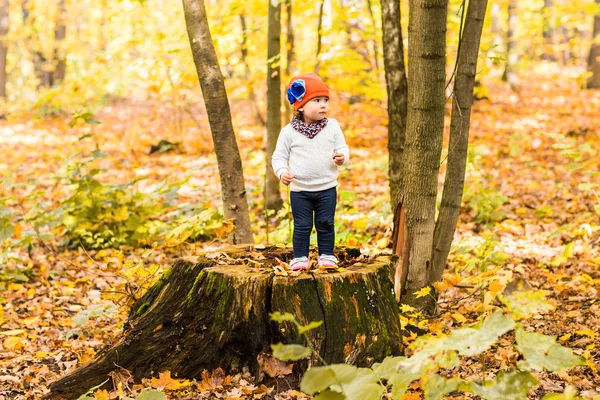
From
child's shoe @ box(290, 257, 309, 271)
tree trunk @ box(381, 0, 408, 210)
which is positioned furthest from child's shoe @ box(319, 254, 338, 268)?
tree trunk @ box(381, 0, 408, 210)

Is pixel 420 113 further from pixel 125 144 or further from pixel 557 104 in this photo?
pixel 557 104

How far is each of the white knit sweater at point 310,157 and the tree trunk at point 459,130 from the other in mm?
1023

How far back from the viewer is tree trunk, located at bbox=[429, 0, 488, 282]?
4.26 metres

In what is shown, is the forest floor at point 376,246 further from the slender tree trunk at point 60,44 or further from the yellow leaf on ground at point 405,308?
the slender tree trunk at point 60,44

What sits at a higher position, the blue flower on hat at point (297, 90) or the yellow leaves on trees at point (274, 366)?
the blue flower on hat at point (297, 90)

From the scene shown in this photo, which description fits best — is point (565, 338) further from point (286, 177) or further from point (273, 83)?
point (273, 83)

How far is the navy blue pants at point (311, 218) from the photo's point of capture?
12.6 ft

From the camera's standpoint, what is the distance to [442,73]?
384 cm

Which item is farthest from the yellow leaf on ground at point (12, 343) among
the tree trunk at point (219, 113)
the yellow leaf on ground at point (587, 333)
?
the yellow leaf on ground at point (587, 333)

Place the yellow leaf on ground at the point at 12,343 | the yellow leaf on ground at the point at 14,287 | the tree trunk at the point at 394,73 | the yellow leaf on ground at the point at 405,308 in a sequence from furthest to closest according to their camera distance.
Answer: the yellow leaf on ground at the point at 14,287 < the tree trunk at the point at 394,73 < the yellow leaf on ground at the point at 12,343 < the yellow leaf on ground at the point at 405,308

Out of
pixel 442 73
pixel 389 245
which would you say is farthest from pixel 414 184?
pixel 389 245

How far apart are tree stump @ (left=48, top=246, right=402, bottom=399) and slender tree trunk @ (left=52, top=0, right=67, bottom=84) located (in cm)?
1842

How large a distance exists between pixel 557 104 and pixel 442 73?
12.0 metres

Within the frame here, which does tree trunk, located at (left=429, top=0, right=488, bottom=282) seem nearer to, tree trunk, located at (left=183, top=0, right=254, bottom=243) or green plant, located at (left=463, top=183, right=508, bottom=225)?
tree trunk, located at (left=183, top=0, right=254, bottom=243)
